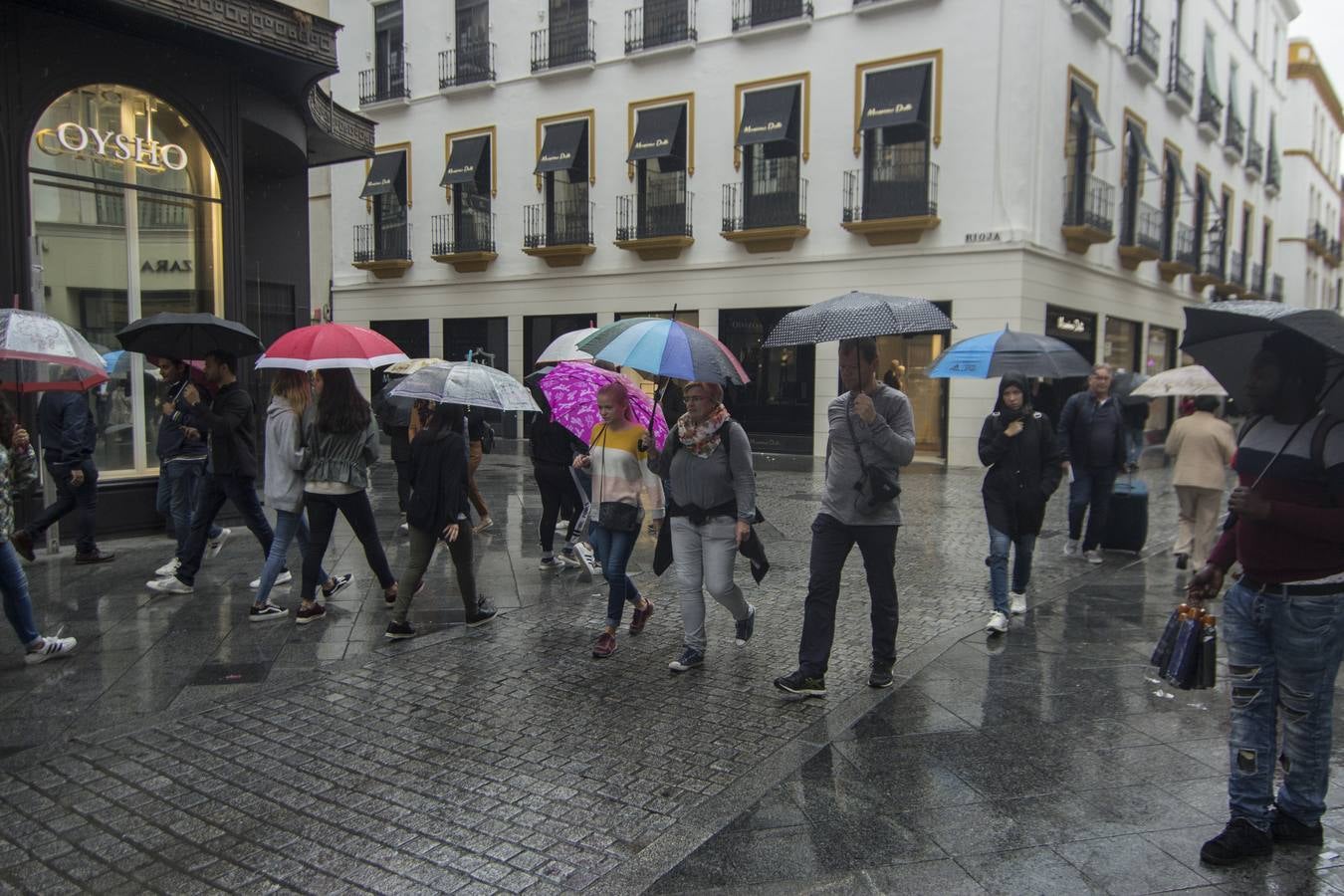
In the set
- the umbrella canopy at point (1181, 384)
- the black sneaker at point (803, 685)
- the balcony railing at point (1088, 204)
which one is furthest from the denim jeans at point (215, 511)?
the balcony railing at point (1088, 204)

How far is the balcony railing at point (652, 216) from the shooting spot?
70.8ft

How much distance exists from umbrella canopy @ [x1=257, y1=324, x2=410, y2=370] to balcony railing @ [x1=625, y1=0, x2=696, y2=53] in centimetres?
1674

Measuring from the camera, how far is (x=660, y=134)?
21.3m

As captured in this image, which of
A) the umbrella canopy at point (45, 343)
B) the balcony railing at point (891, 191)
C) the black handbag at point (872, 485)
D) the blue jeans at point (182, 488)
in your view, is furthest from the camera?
Result: the balcony railing at point (891, 191)

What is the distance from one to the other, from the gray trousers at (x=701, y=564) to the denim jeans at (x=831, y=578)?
20.6 inches

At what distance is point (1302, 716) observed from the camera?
3.38m

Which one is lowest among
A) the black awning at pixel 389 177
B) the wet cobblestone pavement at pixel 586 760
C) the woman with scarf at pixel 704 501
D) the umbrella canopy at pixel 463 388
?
the wet cobblestone pavement at pixel 586 760

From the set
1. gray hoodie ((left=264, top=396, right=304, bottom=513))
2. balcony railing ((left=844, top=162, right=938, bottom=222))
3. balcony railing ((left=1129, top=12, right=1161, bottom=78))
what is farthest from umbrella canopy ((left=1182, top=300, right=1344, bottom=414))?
balcony railing ((left=1129, top=12, right=1161, bottom=78))

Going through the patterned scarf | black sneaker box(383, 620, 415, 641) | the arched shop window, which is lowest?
black sneaker box(383, 620, 415, 641)

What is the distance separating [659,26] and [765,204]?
491cm

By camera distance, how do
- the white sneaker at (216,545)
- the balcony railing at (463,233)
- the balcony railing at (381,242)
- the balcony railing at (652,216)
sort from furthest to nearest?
the balcony railing at (381,242), the balcony railing at (463,233), the balcony railing at (652,216), the white sneaker at (216,545)

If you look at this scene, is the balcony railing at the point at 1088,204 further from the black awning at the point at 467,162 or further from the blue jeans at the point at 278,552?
the blue jeans at the point at 278,552

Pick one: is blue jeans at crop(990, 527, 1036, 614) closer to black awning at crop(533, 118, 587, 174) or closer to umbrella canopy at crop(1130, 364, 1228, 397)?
umbrella canopy at crop(1130, 364, 1228, 397)

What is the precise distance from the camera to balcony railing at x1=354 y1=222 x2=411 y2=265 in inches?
1021
